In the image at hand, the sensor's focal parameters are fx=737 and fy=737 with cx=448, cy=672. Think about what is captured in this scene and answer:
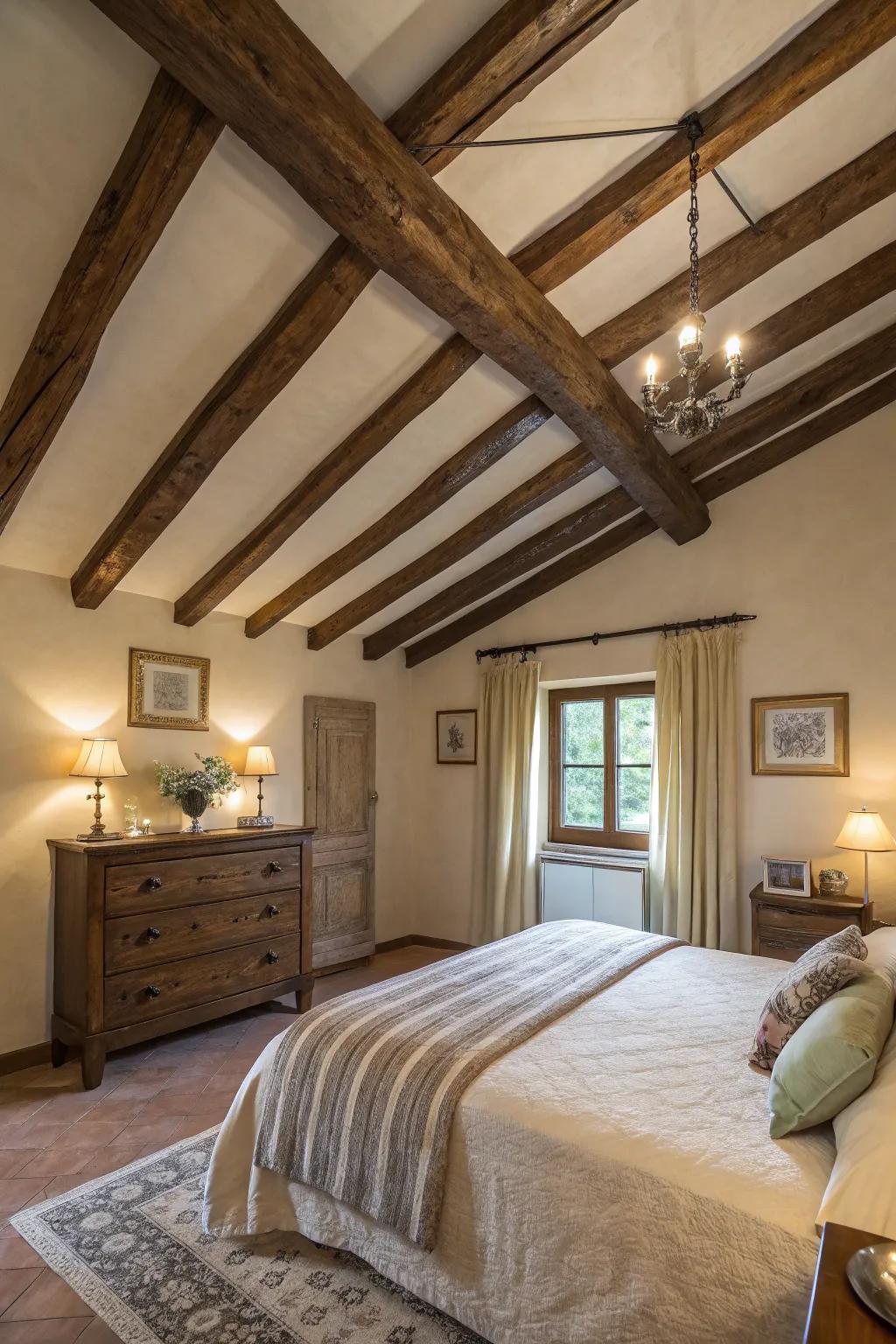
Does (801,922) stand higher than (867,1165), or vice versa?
(867,1165)

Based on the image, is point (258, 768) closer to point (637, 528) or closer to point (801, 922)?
point (637, 528)

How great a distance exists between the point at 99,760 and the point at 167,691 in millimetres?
717

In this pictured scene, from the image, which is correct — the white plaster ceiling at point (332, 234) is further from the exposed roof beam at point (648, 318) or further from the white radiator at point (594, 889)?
the white radiator at point (594, 889)

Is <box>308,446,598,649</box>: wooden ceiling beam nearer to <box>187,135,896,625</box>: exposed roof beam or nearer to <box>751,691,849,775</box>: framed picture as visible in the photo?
<box>187,135,896,625</box>: exposed roof beam

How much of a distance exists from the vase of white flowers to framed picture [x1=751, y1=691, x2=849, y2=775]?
3116mm

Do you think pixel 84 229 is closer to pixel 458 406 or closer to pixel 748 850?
pixel 458 406

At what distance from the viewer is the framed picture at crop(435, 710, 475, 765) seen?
5672mm

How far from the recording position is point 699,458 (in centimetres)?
428

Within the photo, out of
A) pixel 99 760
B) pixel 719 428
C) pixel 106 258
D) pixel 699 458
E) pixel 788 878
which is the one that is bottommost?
pixel 788 878

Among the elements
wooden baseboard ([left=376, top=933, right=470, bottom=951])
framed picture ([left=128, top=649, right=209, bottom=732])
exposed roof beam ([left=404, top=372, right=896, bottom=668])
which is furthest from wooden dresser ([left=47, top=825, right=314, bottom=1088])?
exposed roof beam ([left=404, top=372, right=896, bottom=668])

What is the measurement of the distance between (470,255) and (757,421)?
228 centimetres

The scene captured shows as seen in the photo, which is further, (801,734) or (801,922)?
(801,734)

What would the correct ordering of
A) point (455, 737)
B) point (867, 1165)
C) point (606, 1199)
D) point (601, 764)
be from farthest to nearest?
point (455, 737)
point (601, 764)
point (606, 1199)
point (867, 1165)

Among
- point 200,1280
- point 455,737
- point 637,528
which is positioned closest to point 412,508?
point 637,528
